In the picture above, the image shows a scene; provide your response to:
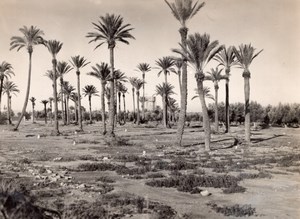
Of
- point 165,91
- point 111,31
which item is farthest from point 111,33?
point 165,91

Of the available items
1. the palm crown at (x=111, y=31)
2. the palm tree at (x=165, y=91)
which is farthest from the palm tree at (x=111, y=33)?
the palm tree at (x=165, y=91)

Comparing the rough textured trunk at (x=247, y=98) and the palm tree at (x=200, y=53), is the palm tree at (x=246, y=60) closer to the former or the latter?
the rough textured trunk at (x=247, y=98)

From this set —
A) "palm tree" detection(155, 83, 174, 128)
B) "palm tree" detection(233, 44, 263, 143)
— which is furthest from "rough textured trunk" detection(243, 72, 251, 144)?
"palm tree" detection(155, 83, 174, 128)

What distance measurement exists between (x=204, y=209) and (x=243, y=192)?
8.77ft

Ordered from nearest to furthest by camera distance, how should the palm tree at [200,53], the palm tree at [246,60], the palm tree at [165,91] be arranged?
the palm tree at [200,53] < the palm tree at [246,60] < the palm tree at [165,91]

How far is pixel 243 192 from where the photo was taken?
12430mm

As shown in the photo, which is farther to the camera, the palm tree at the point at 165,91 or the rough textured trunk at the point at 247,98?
the palm tree at the point at 165,91

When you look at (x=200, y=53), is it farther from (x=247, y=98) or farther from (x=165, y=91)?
(x=165, y=91)

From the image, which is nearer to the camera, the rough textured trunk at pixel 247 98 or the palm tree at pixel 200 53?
the palm tree at pixel 200 53

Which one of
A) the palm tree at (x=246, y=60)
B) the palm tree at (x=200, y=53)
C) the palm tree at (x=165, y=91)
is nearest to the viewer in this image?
the palm tree at (x=200, y=53)

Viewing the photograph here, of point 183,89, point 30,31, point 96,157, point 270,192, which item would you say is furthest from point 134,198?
point 30,31

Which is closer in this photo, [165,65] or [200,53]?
[200,53]

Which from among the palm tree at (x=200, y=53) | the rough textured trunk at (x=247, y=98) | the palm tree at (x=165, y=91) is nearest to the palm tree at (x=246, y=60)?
the rough textured trunk at (x=247, y=98)

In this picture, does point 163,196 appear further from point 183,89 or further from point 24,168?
point 183,89
